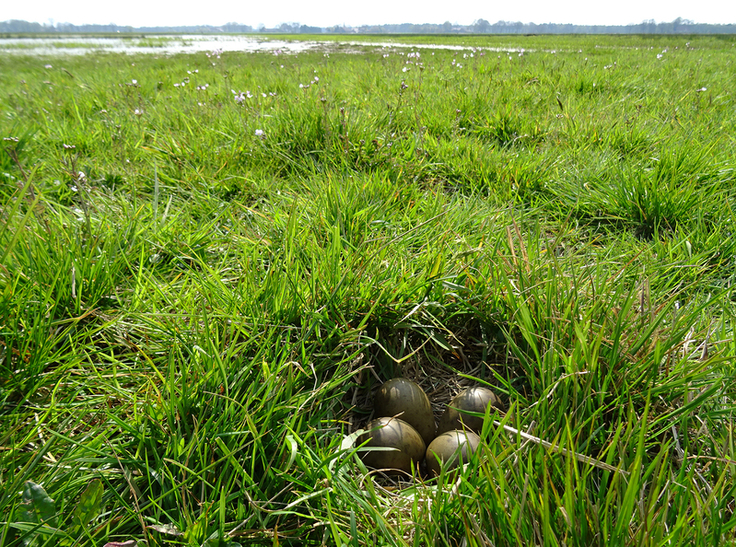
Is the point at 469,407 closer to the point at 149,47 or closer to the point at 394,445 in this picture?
the point at 394,445

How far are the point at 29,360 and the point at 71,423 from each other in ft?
1.09

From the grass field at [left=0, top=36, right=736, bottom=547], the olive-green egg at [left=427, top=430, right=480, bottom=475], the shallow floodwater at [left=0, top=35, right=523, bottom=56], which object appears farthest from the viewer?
the shallow floodwater at [left=0, top=35, right=523, bottom=56]

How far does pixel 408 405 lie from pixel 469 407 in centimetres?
23

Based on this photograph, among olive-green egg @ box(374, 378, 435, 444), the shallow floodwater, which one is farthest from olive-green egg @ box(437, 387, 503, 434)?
the shallow floodwater

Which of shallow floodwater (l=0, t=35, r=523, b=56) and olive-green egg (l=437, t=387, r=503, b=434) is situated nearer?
olive-green egg (l=437, t=387, r=503, b=434)

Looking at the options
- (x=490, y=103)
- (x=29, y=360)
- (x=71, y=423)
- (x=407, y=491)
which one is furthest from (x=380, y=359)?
(x=490, y=103)

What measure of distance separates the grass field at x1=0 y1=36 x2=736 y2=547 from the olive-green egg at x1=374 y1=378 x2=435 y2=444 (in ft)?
0.36

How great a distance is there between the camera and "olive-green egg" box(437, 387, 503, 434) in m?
1.50

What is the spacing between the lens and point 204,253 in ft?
7.84

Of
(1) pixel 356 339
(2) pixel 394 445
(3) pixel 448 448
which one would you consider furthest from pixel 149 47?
(3) pixel 448 448

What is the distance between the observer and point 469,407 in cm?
151

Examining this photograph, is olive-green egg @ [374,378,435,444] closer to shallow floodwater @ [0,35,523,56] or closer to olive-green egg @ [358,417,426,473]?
olive-green egg @ [358,417,426,473]

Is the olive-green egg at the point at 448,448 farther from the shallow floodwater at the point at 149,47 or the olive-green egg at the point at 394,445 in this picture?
the shallow floodwater at the point at 149,47

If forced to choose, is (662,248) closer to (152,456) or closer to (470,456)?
(470,456)
